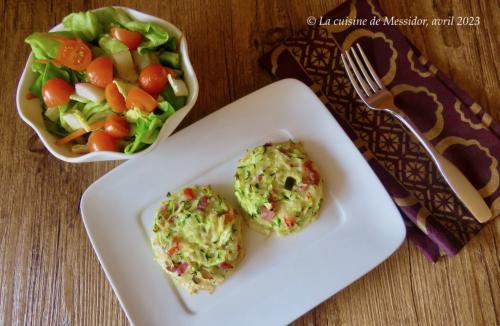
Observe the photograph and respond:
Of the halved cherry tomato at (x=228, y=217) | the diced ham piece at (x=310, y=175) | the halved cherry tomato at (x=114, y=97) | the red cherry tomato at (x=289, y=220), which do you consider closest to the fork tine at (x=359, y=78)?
the diced ham piece at (x=310, y=175)

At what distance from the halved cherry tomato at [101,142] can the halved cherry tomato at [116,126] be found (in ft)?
0.05

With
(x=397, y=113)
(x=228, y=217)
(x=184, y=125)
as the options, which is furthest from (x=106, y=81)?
Answer: (x=397, y=113)

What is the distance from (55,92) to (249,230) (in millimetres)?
647

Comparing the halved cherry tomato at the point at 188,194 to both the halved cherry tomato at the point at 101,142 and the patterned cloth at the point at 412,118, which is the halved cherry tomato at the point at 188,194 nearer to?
the halved cherry tomato at the point at 101,142

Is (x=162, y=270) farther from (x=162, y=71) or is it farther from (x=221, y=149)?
(x=162, y=71)

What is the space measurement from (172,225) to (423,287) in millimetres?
763

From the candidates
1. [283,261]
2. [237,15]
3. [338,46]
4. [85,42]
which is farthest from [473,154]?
[85,42]

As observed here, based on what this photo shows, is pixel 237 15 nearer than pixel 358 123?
No

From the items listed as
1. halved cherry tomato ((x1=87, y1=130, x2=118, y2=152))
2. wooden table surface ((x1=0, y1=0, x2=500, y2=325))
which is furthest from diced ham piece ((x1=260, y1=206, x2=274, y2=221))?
halved cherry tomato ((x1=87, y1=130, x2=118, y2=152))

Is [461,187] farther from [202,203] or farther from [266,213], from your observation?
[202,203]

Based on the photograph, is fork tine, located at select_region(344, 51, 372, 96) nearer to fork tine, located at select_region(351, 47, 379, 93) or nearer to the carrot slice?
fork tine, located at select_region(351, 47, 379, 93)

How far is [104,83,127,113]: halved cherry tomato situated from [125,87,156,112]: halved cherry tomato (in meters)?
0.02

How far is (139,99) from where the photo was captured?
1179 mm

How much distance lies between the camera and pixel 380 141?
143 cm
